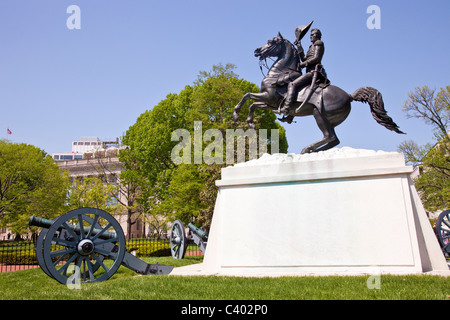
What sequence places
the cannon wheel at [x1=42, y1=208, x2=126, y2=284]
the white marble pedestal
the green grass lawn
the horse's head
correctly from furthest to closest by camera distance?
the horse's head < the white marble pedestal < the cannon wheel at [x1=42, y1=208, x2=126, y2=284] < the green grass lawn

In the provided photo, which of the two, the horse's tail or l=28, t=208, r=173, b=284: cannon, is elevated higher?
the horse's tail

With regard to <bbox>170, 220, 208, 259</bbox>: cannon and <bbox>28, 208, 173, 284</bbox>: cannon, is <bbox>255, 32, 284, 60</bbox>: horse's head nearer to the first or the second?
<bbox>28, 208, 173, 284</bbox>: cannon

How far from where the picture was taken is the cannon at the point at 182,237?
14125mm

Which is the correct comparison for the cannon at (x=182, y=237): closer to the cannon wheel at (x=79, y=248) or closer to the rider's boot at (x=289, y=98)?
the cannon wheel at (x=79, y=248)

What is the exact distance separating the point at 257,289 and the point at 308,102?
5.46 m

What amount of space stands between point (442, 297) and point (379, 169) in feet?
11.3

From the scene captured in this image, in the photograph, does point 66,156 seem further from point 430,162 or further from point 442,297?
point 442,297

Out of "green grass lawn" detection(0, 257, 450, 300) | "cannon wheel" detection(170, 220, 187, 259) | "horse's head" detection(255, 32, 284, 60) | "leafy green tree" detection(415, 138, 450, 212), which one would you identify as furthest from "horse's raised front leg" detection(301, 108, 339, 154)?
"leafy green tree" detection(415, 138, 450, 212)

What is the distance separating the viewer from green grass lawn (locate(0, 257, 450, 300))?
554 centimetres

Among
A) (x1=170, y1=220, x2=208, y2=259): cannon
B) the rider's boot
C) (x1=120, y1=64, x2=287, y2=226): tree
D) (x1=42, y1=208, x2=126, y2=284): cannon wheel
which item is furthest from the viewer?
(x1=120, y1=64, x2=287, y2=226): tree

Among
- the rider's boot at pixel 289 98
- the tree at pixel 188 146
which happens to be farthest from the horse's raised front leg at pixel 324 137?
the tree at pixel 188 146

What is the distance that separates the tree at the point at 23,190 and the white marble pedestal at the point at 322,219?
911 inches

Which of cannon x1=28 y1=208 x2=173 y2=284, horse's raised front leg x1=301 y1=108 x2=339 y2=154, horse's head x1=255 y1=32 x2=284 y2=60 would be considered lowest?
cannon x1=28 y1=208 x2=173 y2=284
